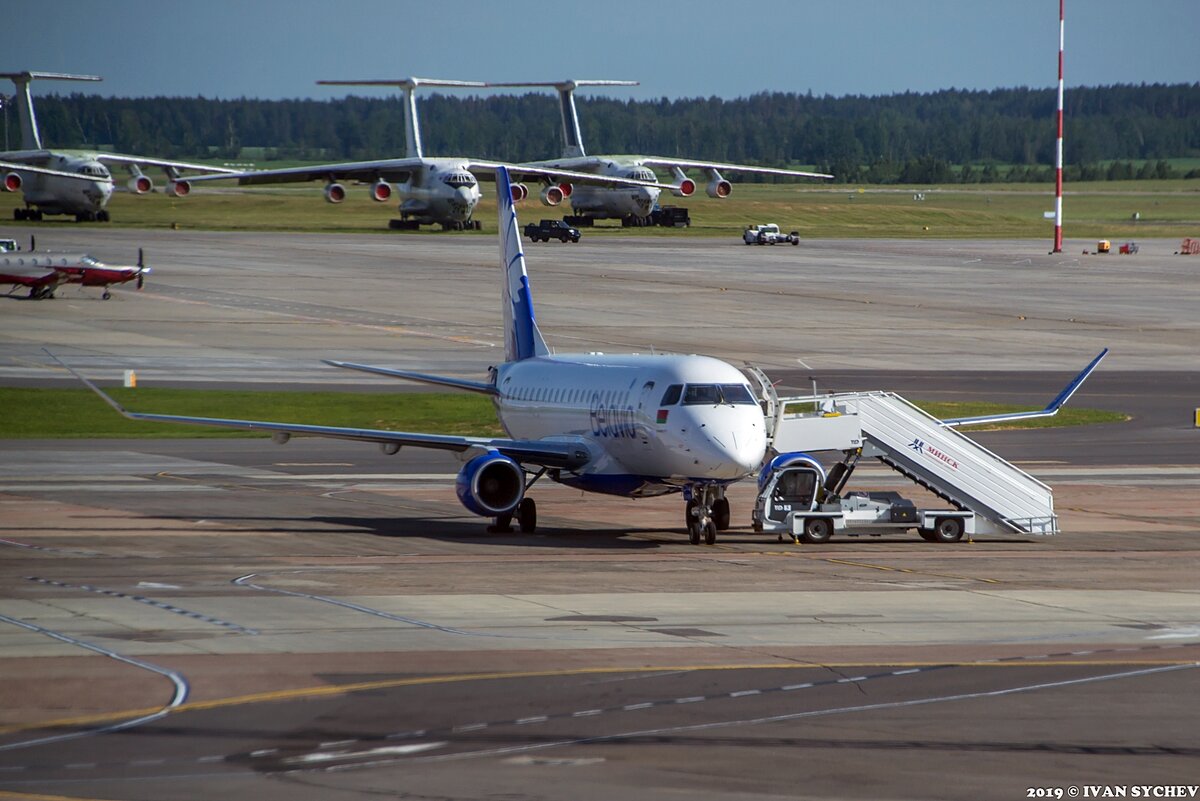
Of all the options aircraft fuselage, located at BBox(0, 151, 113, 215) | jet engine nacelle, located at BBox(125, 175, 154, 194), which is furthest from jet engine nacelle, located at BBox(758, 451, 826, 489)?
aircraft fuselage, located at BBox(0, 151, 113, 215)

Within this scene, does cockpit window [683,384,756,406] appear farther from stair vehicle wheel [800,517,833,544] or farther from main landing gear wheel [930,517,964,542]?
main landing gear wheel [930,517,964,542]

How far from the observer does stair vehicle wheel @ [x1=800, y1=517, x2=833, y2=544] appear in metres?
38.1

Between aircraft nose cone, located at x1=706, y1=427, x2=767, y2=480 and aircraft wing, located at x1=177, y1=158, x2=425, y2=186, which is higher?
aircraft wing, located at x1=177, y1=158, x2=425, y2=186

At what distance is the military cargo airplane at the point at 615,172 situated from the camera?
141000 mm

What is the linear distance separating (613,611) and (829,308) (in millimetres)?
79403

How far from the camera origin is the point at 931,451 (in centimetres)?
3853

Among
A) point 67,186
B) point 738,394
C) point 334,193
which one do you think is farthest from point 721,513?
point 67,186

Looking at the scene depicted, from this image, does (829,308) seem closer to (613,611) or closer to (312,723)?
(613,611)

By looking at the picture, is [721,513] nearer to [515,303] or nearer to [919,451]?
[919,451]

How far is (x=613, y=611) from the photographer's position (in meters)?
27.1

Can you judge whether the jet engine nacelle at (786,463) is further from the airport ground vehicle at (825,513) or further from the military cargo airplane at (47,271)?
the military cargo airplane at (47,271)

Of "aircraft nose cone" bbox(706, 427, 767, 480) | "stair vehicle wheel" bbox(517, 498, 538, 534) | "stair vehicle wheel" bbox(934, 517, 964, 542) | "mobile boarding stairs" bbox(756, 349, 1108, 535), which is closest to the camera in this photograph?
"aircraft nose cone" bbox(706, 427, 767, 480)

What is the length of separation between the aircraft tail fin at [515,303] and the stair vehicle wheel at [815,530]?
9401mm

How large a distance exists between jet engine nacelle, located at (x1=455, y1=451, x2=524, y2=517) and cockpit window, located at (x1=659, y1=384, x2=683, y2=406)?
395 cm
